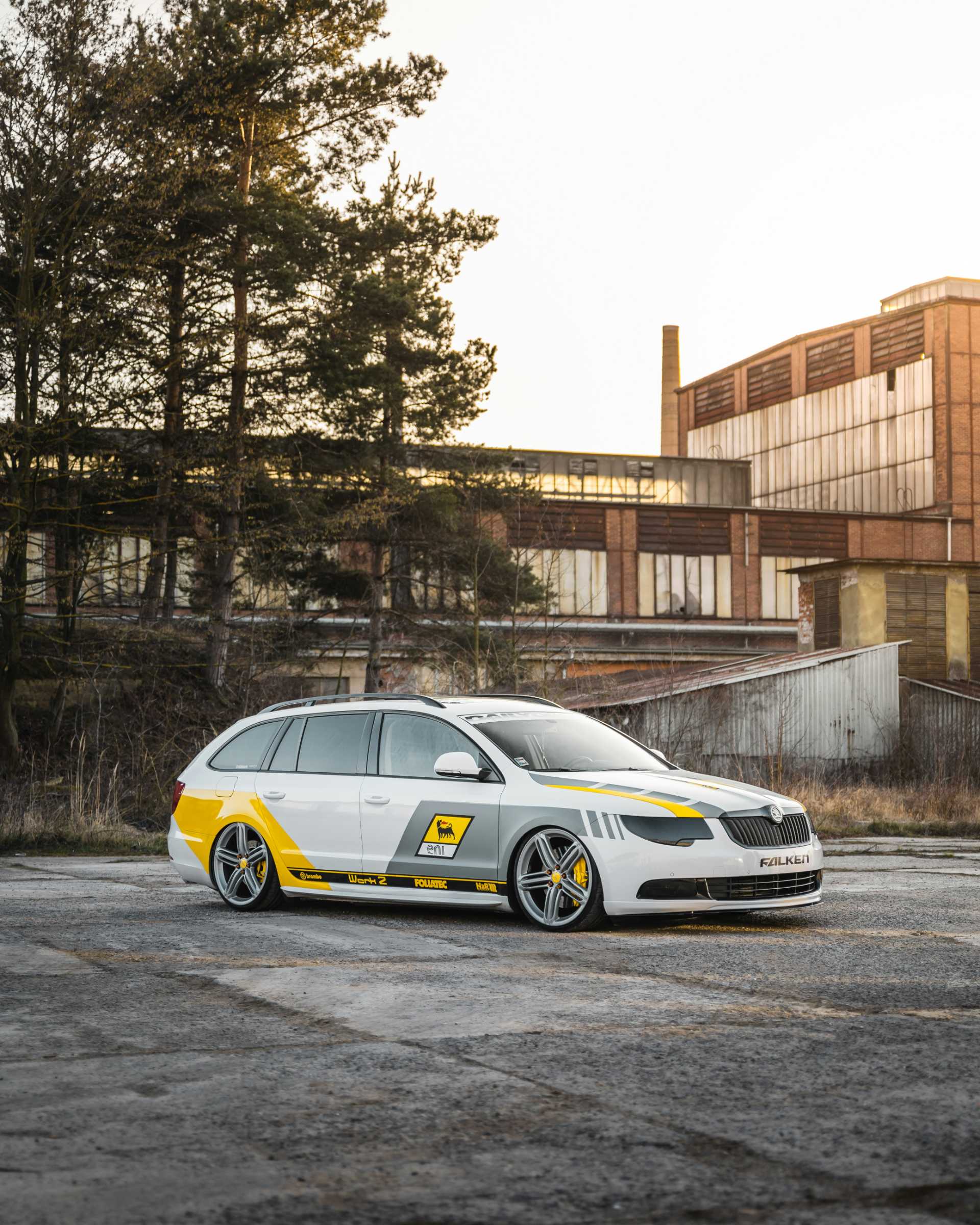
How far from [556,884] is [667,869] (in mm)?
766

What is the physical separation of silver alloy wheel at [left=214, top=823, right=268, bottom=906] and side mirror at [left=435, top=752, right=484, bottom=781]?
187cm

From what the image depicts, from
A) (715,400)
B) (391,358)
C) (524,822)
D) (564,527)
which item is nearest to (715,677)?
(391,358)

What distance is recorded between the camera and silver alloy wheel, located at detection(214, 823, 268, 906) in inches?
454

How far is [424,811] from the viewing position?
10.6m

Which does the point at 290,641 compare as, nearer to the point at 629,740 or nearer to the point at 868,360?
the point at 629,740

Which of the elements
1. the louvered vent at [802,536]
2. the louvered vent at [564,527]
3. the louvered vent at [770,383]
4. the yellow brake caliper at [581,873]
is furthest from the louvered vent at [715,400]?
the yellow brake caliper at [581,873]

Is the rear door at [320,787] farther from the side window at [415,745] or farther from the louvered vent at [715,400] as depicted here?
the louvered vent at [715,400]

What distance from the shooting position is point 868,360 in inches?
2906

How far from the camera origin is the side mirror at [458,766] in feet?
34.0

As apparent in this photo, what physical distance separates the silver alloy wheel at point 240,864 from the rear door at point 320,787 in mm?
289

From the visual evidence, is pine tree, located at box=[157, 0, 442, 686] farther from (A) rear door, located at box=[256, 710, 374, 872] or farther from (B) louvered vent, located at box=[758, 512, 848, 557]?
(B) louvered vent, located at box=[758, 512, 848, 557]

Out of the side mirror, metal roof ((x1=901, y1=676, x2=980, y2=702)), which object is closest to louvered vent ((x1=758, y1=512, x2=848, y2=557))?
metal roof ((x1=901, y1=676, x2=980, y2=702))

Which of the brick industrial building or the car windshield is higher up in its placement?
the brick industrial building

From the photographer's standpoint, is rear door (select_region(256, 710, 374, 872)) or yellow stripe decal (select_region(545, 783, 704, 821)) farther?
rear door (select_region(256, 710, 374, 872))
